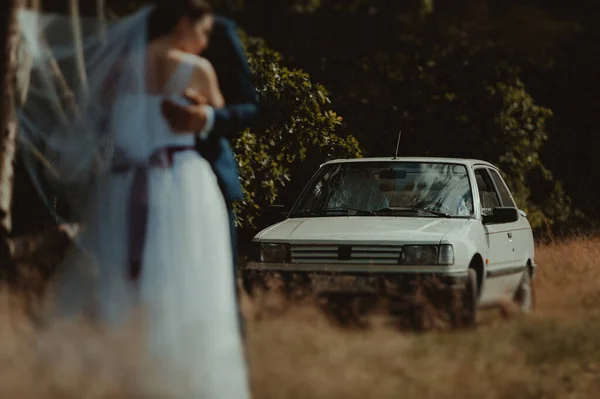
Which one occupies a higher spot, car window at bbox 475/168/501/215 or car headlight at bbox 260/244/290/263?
car window at bbox 475/168/501/215

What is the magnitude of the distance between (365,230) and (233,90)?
304cm

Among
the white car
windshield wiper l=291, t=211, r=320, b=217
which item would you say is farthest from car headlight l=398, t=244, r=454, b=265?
windshield wiper l=291, t=211, r=320, b=217

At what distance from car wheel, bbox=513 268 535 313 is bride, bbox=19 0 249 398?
5.21 metres

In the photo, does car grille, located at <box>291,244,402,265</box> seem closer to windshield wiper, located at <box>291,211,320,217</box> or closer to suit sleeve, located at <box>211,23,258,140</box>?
windshield wiper, located at <box>291,211,320,217</box>

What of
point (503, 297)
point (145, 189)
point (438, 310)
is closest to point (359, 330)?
point (438, 310)

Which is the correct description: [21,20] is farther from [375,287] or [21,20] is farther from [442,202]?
[442,202]

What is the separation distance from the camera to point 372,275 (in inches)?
352

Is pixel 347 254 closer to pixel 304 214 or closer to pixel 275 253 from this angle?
pixel 275 253

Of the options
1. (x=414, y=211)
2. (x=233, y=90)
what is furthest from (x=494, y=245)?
(x=233, y=90)

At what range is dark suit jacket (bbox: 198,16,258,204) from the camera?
247 inches

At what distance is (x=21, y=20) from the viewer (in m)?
6.77

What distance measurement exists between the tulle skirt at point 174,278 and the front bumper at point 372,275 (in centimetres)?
289

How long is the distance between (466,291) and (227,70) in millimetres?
3262

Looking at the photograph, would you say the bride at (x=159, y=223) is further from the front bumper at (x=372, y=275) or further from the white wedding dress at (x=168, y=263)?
the front bumper at (x=372, y=275)
